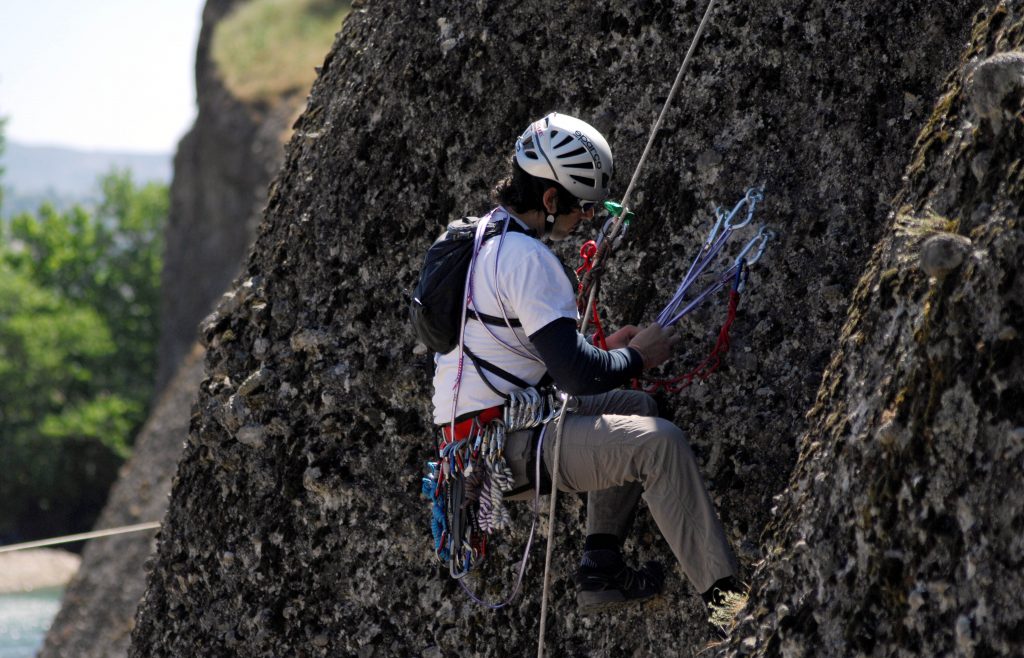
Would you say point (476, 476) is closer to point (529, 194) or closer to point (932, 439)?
point (529, 194)

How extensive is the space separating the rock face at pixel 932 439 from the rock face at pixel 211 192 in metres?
30.2

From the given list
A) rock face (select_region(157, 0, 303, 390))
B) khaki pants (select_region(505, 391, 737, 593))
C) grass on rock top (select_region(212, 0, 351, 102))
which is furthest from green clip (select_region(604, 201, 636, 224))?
grass on rock top (select_region(212, 0, 351, 102))

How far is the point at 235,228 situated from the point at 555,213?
3388cm

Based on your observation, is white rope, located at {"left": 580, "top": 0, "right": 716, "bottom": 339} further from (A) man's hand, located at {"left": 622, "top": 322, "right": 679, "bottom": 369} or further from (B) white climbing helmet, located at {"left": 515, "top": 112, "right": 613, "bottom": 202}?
(B) white climbing helmet, located at {"left": 515, "top": 112, "right": 613, "bottom": 202}

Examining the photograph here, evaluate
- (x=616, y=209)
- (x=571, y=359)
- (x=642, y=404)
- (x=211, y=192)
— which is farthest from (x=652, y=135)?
(x=211, y=192)

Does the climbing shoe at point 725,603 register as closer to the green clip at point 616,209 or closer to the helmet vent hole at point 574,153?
the green clip at point 616,209

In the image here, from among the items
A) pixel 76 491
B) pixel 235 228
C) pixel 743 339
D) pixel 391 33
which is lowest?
pixel 76 491

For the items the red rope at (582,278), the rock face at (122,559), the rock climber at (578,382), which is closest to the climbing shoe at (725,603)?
the rock climber at (578,382)

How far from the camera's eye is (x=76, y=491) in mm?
47594

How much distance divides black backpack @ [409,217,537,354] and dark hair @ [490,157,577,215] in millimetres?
97

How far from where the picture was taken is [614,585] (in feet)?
16.4

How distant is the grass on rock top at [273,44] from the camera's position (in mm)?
35188

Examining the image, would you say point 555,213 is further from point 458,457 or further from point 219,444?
point 219,444

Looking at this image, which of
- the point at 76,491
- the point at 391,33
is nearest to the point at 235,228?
the point at 76,491
